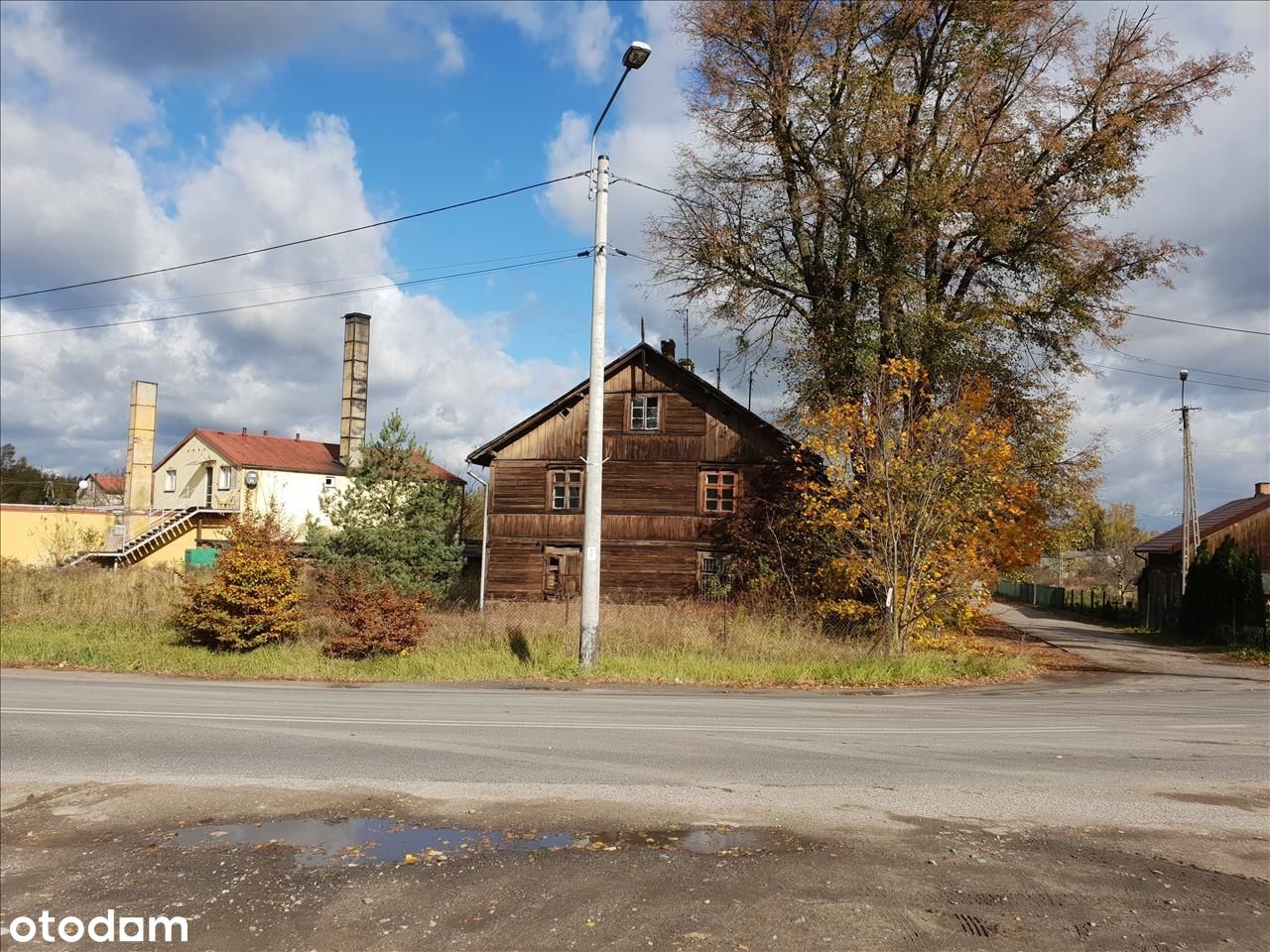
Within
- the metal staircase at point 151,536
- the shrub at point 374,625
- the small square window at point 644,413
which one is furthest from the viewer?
the metal staircase at point 151,536

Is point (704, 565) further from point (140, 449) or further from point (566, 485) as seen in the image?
point (140, 449)

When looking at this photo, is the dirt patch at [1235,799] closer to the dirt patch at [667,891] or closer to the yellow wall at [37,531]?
the dirt patch at [667,891]

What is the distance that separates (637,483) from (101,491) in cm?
5406

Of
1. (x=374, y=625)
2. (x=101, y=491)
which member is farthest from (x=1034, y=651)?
(x=101, y=491)

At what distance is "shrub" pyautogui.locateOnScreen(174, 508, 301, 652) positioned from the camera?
22047 millimetres

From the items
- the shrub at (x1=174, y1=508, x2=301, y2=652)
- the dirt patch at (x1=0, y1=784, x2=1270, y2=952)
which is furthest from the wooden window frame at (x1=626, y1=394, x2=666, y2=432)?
the dirt patch at (x1=0, y1=784, x2=1270, y2=952)

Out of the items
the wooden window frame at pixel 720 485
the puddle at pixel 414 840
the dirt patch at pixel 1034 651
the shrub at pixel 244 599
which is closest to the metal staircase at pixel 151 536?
the shrub at pixel 244 599

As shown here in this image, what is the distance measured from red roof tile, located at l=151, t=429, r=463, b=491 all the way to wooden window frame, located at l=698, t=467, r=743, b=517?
75.4 ft

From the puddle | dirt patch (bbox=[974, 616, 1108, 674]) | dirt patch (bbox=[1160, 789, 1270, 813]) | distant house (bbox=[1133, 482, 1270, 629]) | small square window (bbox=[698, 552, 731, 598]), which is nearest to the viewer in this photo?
the puddle

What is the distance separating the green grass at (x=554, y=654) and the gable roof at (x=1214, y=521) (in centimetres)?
2378

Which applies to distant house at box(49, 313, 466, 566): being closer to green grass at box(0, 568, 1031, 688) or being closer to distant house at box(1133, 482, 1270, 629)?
green grass at box(0, 568, 1031, 688)

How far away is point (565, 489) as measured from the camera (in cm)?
3369

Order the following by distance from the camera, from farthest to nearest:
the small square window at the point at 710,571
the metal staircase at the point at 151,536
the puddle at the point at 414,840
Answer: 1. the metal staircase at the point at 151,536
2. the small square window at the point at 710,571
3. the puddle at the point at 414,840

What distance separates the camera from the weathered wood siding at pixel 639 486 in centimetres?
3250
